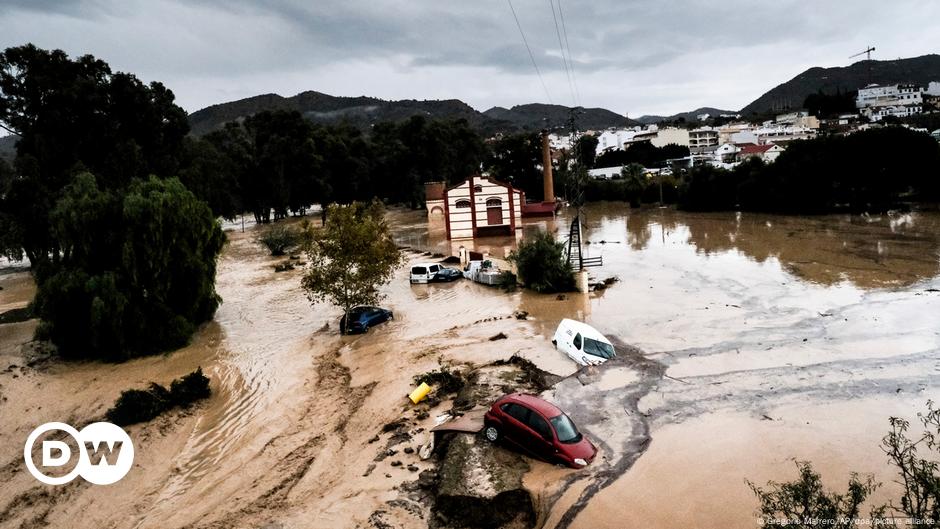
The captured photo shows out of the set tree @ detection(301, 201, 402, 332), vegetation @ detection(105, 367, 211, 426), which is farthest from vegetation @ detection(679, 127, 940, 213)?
vegetation @ detection(105, 367, 211, 426)

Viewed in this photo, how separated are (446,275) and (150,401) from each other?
20132mm

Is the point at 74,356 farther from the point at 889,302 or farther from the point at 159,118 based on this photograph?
the point at 889,302

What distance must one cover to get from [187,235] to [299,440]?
47.7ft

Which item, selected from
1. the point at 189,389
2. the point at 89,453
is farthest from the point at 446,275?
the point at 89,453

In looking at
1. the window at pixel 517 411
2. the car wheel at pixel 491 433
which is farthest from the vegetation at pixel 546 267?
the car wheel at pixel 491 433

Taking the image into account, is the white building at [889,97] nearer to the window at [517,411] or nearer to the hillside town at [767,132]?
the hillside town at [767,132]

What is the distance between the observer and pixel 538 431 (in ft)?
37.9

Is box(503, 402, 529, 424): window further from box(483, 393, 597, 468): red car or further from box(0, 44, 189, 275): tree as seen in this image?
box(0, 44, 189, 275): tree

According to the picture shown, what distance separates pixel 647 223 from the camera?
61.4m

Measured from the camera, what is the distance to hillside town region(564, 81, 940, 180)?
113 m

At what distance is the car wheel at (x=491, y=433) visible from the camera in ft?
39.2

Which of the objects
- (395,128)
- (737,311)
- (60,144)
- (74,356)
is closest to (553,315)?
(737,311)

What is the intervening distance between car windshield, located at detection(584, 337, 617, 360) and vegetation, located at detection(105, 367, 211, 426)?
486 inches

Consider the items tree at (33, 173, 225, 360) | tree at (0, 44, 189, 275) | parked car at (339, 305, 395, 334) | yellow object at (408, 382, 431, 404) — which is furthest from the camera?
tree at (0, 44, 189, 275)
